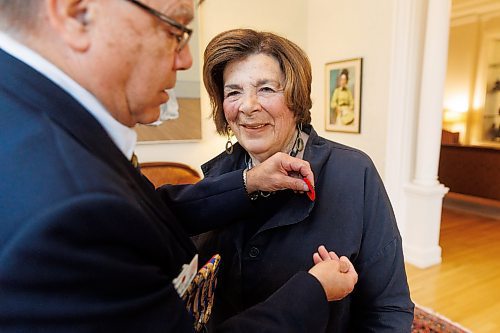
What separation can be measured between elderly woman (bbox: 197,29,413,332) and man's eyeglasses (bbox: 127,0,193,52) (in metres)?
0.62

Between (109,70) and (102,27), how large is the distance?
6 centimetres

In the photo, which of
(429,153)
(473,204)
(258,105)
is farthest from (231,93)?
(473,204)

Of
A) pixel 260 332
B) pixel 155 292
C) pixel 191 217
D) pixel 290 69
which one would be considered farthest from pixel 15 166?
pixel 290 69

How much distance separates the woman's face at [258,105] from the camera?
1186mm

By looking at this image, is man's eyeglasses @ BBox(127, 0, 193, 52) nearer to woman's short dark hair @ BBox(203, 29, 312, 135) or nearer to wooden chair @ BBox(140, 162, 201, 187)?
woman's short dark hair @ BBox(203, 29, 312, 135)

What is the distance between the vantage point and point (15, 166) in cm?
40

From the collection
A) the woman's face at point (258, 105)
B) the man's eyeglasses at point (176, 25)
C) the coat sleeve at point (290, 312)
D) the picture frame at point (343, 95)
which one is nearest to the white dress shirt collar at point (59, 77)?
the man's eyeglasses at point (176, 25)

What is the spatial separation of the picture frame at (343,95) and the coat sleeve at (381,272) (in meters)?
3.03

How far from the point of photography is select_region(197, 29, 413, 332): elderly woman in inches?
41.9

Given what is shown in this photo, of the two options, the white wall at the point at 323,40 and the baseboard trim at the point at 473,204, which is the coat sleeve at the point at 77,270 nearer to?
the white wall at the point at 323,40

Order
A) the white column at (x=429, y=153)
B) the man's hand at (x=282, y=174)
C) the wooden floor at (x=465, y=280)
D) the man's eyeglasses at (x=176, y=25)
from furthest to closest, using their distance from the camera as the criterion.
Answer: the white column at (x=429, y=153) < the wooden floor at (x=465, y=280) < the man's hand at (x=282, y=174) < the man's eyeglasses at (x=176, y=25)

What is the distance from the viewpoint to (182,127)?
3.80 meters

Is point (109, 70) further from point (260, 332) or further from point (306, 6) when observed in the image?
point (306, 6)

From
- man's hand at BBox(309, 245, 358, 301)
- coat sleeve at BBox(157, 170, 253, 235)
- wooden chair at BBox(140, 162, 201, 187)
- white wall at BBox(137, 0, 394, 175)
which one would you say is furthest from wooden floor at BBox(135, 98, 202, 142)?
man's hand at BBox(309, 245, 358, 301)
